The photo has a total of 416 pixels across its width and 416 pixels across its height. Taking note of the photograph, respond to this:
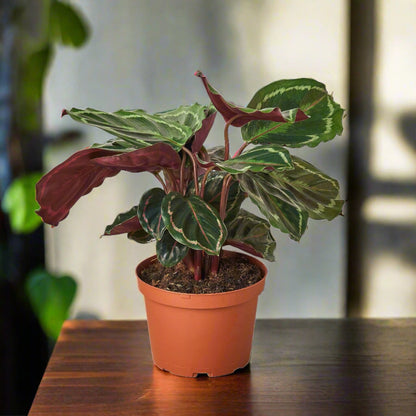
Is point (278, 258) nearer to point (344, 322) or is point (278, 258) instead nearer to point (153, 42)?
point (344, 322)

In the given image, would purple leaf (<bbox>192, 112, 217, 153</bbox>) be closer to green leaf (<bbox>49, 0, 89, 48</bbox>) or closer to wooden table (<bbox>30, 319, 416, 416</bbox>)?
wooden table (<bbox>30, 319, 416, 416</bbox>)

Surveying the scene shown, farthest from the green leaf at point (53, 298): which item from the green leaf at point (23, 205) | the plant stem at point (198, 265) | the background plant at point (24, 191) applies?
the plant stem at point (198, 265)

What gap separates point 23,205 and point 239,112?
3.13ft

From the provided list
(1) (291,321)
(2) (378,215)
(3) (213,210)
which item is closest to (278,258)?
(2) (378,215)

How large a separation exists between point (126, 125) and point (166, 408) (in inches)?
16.8

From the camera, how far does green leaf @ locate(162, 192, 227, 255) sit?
79 cm

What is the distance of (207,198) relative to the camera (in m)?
0.96

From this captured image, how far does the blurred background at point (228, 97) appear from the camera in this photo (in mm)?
1544

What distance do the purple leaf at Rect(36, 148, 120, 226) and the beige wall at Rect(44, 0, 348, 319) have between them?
30.0 inches

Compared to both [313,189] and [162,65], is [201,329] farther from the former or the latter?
[162,65]

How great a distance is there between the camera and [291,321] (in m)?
1.17

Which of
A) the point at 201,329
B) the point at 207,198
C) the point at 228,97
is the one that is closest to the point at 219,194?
the point at 207,198

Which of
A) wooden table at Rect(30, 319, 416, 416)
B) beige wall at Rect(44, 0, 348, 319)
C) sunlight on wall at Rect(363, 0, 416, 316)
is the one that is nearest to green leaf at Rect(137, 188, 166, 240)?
wooden table at Rect(30, 319, 416, 416)

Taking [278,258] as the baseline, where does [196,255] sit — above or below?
above
